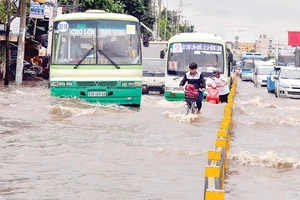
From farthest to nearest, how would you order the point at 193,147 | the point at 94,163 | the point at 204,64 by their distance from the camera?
the point at 204,64 < the point at 193,147 < the point at 94,163

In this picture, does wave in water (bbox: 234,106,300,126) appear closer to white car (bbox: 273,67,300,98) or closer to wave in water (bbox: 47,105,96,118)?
wave in water (bbox: 47,105,96,118)

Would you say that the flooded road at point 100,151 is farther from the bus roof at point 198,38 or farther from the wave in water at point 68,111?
the bus roof at point 198,38

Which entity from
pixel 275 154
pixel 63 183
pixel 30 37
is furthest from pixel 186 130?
pixel 30 37

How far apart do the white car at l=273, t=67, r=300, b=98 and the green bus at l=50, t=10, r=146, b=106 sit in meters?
14.6

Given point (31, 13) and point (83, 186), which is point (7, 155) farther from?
point (31, 13)

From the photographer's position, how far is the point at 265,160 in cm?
1090

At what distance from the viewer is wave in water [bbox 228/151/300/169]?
35.4 ft

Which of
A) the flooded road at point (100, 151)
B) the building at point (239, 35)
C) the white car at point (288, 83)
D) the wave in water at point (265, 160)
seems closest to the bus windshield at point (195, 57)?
the flooded road at point (100, 151)

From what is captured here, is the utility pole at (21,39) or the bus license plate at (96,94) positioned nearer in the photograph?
the bus license plate at (96,94)

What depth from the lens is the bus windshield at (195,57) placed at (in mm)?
23125

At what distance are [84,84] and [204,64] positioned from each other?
5.71 m

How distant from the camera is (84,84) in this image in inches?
731

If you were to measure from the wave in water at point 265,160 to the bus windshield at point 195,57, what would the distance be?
12005 millimetres

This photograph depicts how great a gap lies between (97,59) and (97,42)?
1.48ft
